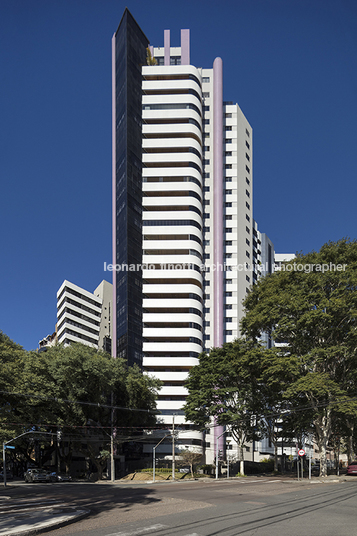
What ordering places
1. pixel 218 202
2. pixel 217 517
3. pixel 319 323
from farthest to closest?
pixel 218 202 → pixel 319 323 → pixel 217 517

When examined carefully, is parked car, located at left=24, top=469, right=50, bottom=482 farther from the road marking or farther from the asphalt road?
the road marking

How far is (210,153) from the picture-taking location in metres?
106

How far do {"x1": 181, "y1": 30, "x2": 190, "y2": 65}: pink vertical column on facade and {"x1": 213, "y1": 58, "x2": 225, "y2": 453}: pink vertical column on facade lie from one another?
6.64 meters

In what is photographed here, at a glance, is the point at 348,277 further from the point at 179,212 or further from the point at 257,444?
the point at 257,444

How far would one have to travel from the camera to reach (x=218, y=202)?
10100 cm

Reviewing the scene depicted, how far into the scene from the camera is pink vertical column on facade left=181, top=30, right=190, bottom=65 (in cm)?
10344

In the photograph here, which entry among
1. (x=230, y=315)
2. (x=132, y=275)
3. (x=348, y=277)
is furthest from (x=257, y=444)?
(x=348, y=277)

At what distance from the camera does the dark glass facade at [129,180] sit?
84312 millimetres

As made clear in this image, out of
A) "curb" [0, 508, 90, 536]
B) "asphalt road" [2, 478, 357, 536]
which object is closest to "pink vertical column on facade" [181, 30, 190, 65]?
"asphalt road" [2, 478, 357, 536]

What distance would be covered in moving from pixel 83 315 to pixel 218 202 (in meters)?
49.4

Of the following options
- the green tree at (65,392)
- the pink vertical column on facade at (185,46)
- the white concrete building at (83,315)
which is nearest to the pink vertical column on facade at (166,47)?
the pink vertical column on facade at (185,46)

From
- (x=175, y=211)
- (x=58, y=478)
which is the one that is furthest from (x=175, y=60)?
(x=58, y=478)

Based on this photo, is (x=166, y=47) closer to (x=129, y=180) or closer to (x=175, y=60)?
(x=175, y=60)

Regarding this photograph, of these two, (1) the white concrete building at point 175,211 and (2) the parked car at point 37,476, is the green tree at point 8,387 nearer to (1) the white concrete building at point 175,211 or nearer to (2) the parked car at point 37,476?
(2) the parked car at point 37,476
